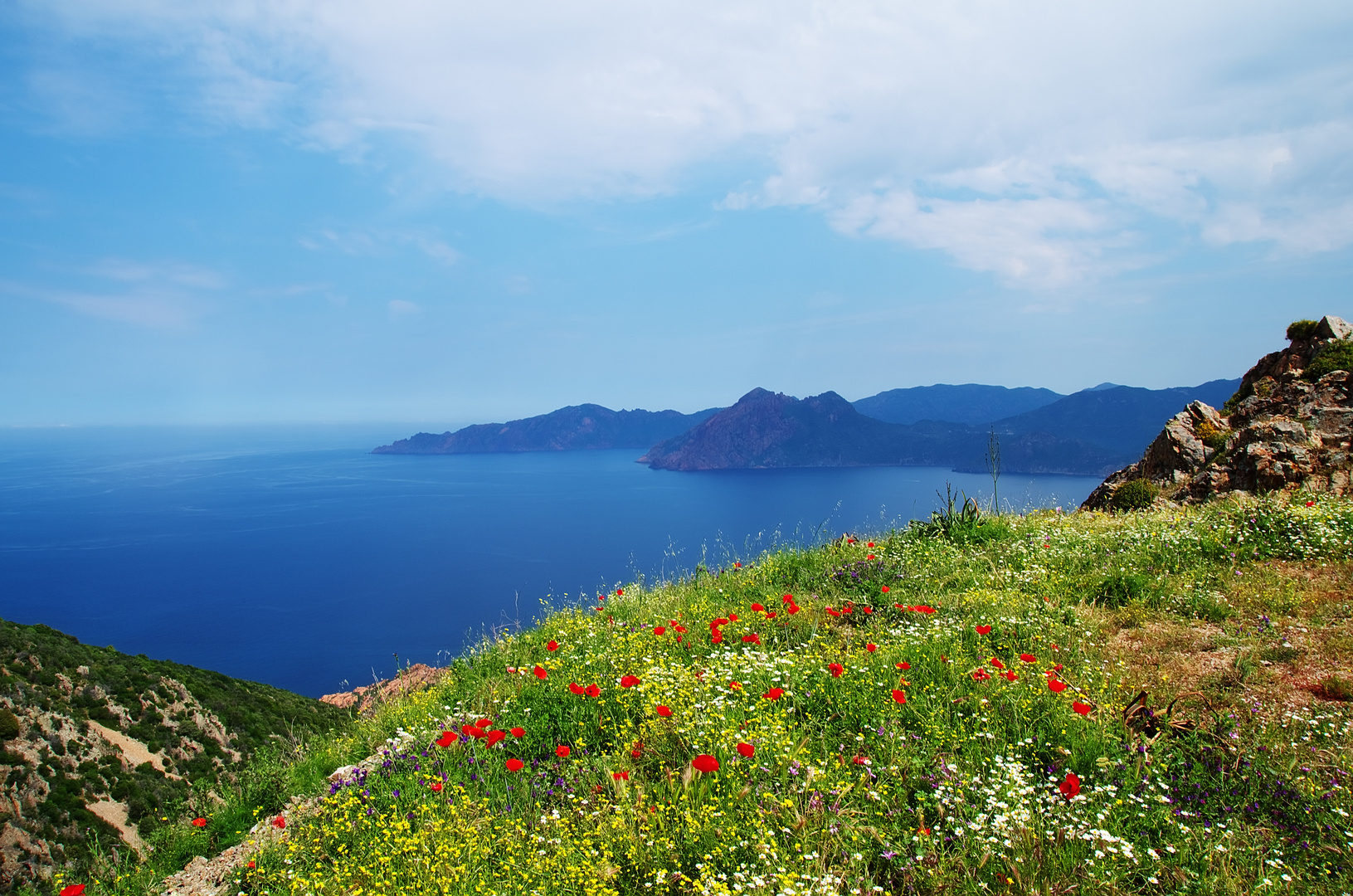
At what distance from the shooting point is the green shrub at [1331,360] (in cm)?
1380

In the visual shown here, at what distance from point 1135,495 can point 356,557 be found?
131m

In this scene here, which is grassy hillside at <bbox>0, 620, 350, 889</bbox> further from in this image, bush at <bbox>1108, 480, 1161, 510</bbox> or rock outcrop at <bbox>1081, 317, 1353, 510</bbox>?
rock outcrop at <bbox>1081, 317, 1353, 510</bbox>

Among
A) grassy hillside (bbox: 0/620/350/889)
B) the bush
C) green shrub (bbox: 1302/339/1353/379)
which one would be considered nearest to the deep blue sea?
grassy hillside (bbox: 0/620/350/889)

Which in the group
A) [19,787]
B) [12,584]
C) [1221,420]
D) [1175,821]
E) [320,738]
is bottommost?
[12,584]

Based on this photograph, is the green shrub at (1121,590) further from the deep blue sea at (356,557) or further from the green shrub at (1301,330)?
the deep blue sea at (356,557)

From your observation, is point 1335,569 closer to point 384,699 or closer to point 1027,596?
point 1027,596

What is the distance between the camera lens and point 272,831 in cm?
477

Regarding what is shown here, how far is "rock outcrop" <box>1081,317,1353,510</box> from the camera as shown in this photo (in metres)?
11.6

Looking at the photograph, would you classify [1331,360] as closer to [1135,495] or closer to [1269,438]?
[1269,438]

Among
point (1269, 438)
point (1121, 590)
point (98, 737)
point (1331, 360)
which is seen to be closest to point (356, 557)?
point (98, 737)

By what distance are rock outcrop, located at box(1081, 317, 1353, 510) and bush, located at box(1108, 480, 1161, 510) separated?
0.22 m

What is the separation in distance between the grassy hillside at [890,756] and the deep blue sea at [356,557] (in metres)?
41.1

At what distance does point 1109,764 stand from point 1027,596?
3509 mm

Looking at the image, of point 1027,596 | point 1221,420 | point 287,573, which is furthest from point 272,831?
point 287,573
